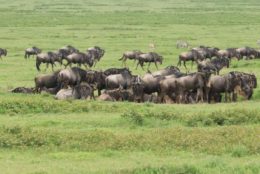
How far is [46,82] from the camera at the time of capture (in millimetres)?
24719

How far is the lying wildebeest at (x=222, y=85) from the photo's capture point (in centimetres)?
2316

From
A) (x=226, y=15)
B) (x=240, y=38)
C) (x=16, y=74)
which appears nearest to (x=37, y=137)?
(x=16, y=74)

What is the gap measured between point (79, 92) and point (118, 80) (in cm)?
183

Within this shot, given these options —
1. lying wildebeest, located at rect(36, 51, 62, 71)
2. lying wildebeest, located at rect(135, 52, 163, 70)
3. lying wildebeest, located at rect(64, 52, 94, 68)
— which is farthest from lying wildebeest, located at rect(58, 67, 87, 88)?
lying wildebeest, located at rect(135, 52, 163, 70)

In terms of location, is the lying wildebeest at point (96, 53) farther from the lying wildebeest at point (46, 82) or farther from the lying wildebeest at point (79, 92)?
the lying wildebeest at point (79, 92)

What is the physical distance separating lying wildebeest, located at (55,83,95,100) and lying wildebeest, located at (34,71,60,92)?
178 centimetres

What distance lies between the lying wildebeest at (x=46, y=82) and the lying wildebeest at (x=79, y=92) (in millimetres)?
1784

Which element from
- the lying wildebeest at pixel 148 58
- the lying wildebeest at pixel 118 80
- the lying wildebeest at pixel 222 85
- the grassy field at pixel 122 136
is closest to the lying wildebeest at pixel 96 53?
the lying wildebeest at pixel 148 58

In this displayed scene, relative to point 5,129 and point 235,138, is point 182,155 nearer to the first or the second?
point 235,138

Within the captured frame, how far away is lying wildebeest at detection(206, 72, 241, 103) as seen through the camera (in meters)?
23.2

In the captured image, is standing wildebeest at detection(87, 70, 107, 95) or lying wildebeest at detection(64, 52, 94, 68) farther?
lying wildebeest at detection(64, 52, 94, 68)

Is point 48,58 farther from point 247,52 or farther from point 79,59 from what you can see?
point 247,52

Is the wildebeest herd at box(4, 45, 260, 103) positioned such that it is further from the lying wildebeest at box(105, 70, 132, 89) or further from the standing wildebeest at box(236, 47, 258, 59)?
the standing wildebeest at box(236, 47, 258, 59)

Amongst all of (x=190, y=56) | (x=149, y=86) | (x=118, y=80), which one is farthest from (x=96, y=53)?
(x=149, y=86)
